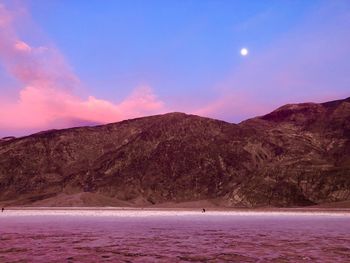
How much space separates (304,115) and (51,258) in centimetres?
17091

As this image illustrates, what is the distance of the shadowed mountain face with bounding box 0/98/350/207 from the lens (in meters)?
124

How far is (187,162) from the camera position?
15112 centimetres

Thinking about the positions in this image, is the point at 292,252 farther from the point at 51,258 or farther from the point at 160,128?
the point at 160,128

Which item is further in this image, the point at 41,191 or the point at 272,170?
the point at 41,191

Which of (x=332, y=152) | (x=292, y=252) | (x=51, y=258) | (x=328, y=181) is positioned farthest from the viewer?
(x=332, y=152)

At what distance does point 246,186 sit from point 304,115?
66.9 meters

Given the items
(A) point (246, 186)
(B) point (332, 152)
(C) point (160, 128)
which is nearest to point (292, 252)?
(A) point (246, 186)

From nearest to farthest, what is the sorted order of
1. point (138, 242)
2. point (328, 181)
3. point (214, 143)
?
point (138, 242) < point (328, 181) < point (214, 143)

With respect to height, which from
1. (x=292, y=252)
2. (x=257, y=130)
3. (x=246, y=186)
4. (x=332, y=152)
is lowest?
(x=292, y=252)

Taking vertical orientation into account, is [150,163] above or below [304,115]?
below

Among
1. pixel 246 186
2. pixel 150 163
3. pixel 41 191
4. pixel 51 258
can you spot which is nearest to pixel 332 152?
pixel 246 186

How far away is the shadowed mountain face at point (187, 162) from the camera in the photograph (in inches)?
4899

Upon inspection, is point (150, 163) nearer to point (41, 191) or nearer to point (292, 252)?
point (41, 191)

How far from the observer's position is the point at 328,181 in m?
123
